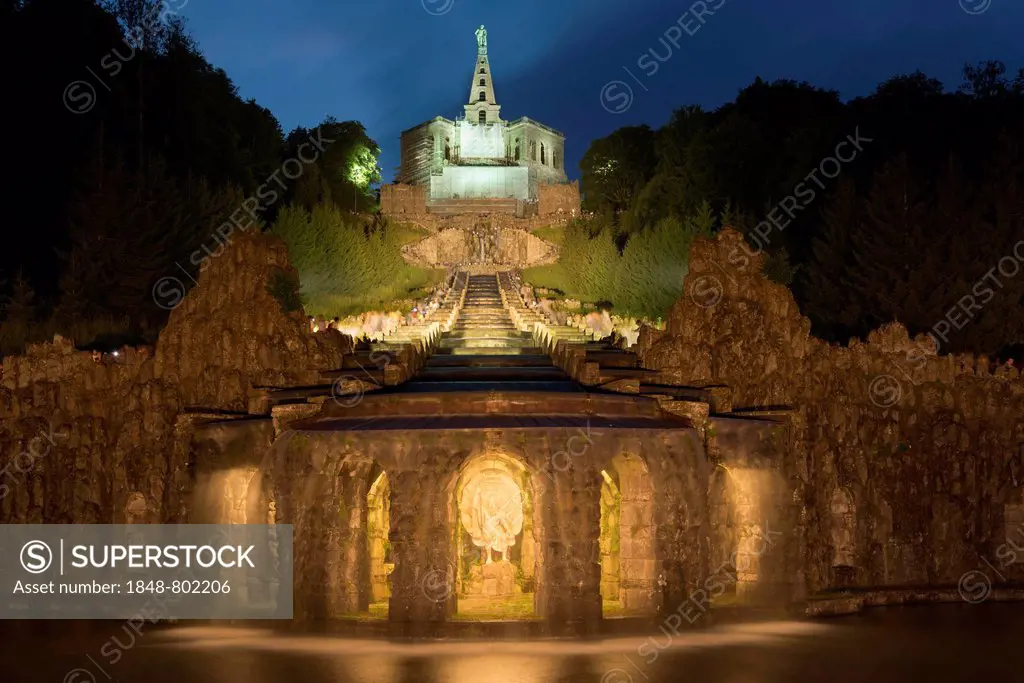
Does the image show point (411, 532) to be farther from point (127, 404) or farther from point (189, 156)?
point (189, 156)

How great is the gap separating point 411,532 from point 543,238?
291 feet

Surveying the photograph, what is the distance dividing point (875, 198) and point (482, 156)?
10176 cm

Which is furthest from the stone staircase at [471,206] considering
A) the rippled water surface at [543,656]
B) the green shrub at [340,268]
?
the rippled water surface at [543,656]

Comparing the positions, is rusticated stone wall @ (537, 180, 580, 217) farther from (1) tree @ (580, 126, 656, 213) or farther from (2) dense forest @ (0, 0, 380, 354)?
(2) dense forest @ (0, 0, 380, 354)

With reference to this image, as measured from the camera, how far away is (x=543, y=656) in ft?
78.1

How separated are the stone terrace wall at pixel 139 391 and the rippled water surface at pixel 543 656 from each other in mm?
7761

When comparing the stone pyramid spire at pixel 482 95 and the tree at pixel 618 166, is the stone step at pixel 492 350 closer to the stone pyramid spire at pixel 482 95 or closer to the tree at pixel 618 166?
the tree at pixel 618 166

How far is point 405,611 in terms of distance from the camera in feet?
87.5

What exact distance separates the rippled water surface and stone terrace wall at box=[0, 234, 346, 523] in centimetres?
776

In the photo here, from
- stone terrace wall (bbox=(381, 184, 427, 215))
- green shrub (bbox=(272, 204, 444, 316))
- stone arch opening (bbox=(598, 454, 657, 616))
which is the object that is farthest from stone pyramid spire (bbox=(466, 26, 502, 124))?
stone arch opening (bbox=(598, 454, 657, 616))

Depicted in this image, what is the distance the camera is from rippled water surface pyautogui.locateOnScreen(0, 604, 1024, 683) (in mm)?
21969

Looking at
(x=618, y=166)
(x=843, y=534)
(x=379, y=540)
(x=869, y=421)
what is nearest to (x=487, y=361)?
(x=379, y=540)

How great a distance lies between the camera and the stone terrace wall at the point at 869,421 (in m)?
36.1

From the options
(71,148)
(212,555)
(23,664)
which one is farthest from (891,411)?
(71,148)
